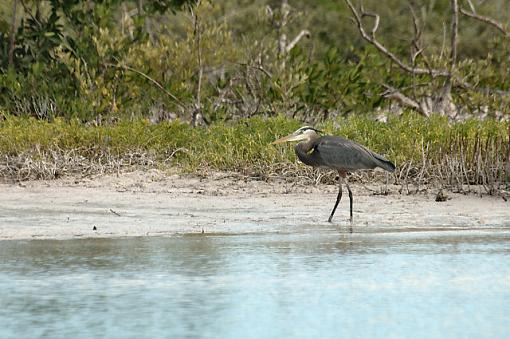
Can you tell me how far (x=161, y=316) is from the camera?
6.04 meters

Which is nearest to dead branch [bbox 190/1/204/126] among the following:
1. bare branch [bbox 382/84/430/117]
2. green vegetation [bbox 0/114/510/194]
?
green vegetation [bbox 0/114/510/194]

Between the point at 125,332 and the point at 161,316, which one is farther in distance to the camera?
the point at 161,316

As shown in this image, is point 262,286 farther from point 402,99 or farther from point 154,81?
point 402,99

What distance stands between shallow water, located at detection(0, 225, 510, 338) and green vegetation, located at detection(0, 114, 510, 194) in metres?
2.39

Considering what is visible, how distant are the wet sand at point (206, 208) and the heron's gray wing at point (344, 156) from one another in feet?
1.43

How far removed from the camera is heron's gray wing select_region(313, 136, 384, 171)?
10.1m

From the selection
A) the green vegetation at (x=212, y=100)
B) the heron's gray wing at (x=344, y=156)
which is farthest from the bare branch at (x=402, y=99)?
the heron's gray wing at (x=344, y=156)

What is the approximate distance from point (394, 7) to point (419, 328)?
25.8 meters

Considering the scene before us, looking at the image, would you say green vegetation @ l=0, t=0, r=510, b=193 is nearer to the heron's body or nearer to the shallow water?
the heron's body

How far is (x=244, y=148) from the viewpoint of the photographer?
12383 mm

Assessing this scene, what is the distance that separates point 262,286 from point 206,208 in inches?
145

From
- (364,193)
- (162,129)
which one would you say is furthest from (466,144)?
(162,129)

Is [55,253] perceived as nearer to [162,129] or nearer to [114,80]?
[162,129]

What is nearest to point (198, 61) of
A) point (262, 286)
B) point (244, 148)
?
point (244, 148)
